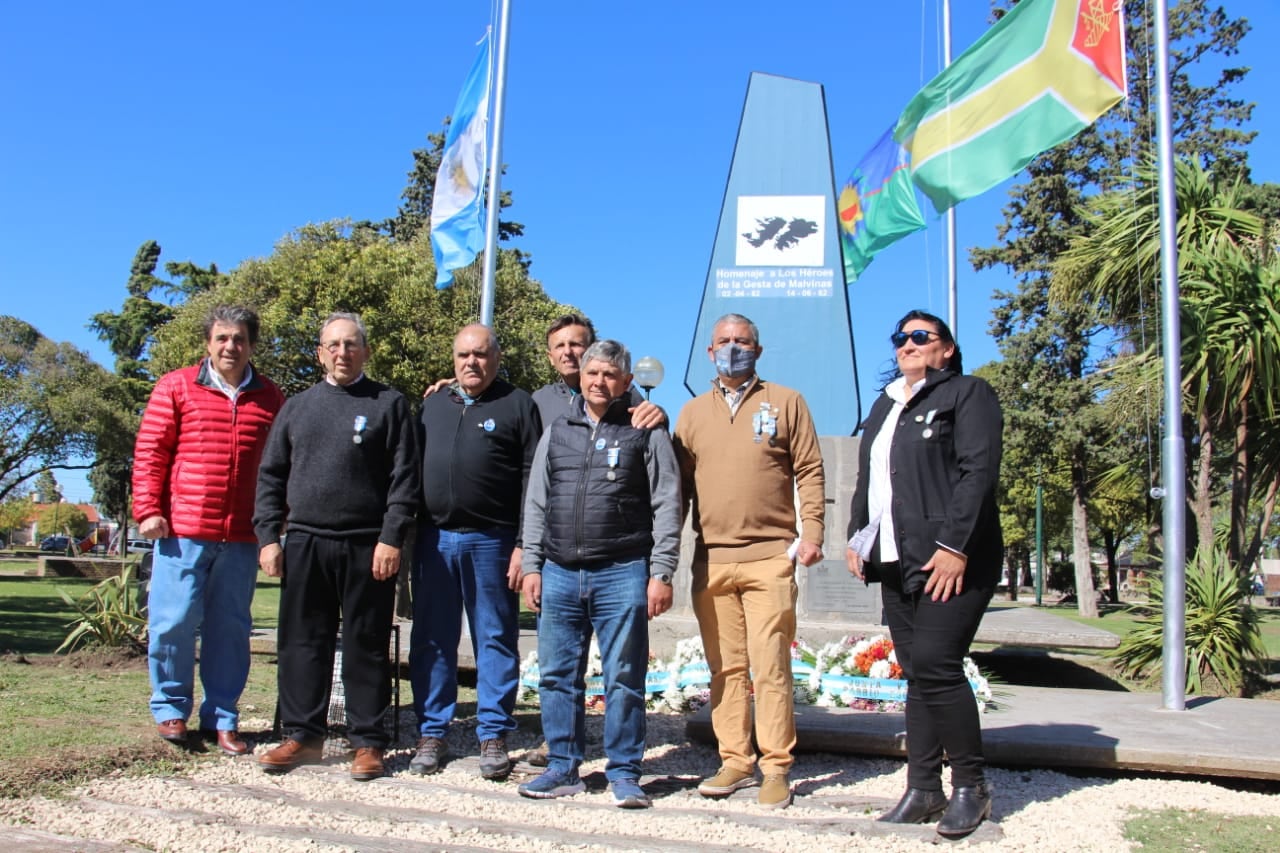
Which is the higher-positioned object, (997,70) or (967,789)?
(997,70)

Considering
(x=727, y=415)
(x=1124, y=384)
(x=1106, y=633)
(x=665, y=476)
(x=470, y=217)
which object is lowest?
(x=1106, y=633)

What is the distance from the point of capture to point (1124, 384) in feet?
29.2

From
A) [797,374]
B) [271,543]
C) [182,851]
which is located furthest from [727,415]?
[797,374]

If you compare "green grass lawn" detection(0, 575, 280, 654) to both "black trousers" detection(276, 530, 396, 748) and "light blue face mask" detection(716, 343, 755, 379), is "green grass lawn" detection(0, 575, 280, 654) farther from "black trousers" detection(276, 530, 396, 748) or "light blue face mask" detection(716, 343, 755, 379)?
"light blue face mask" detection(716, 343, 755, 379)

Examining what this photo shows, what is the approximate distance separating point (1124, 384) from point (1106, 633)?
7.19 ft

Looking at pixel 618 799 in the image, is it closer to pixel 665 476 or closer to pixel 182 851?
pixel 665 476

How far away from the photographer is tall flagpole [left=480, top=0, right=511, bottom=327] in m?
8.30

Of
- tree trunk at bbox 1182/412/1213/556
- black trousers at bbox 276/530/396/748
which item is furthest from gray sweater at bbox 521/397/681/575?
tree trunk at bbox 1182/412/1213/556

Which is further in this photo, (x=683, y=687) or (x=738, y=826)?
(x=683, y=687)

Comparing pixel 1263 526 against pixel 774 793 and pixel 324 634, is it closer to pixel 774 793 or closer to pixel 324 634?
pixel 774 793

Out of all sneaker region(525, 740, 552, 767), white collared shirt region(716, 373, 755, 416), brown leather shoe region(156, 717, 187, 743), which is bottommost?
sneaker region(525, 740, 552, 767)

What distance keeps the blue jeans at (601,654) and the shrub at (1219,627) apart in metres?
4.84

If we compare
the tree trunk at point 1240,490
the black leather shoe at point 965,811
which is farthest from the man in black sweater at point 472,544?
the tree trunk at point 1240,490

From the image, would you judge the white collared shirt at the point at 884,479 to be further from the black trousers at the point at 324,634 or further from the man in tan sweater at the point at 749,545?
the black trousers at the point at 324,634
